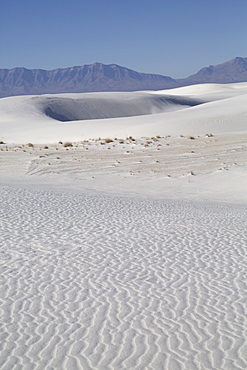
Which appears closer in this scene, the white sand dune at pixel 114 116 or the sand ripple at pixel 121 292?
the sand ripple at pixel 121 292

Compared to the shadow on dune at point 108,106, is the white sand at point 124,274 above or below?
below

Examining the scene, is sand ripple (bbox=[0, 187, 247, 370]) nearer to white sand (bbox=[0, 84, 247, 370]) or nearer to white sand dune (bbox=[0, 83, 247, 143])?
white sand (bbox=[0, 84, 247, 370])

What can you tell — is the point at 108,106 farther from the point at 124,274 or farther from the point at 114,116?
the point at 124,274

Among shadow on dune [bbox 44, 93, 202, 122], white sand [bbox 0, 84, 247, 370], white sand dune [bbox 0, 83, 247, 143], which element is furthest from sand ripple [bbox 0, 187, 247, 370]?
shadow on dune [bbox 44, 93, 202, 122]

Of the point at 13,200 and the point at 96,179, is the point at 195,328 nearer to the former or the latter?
the point at 13,200

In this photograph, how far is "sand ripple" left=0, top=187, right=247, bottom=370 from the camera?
4.50 meters

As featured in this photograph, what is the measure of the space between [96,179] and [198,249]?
1205 centimetres

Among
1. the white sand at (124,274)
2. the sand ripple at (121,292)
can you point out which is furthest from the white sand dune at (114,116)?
the sand ripple at (121,292)

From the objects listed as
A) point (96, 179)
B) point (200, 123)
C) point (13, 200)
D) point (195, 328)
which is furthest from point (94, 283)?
point (200, 123)

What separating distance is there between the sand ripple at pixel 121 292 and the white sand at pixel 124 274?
0.05 ft

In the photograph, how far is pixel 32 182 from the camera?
1900 centimetres

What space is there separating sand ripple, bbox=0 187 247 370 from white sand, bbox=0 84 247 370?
0.05ft

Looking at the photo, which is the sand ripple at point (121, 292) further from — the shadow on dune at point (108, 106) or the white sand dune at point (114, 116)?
the shadow on dune at point (108, 106)

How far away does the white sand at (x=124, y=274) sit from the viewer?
457cm
